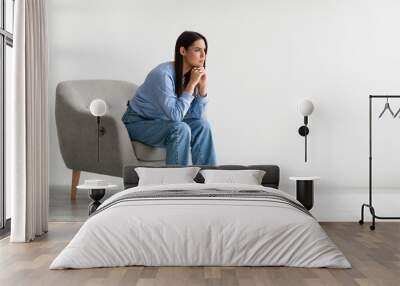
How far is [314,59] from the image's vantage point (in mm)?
7141

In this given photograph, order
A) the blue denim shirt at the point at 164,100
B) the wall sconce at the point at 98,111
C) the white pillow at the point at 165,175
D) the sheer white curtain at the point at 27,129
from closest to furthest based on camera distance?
the sheer white curtain at the point at 27,129 → the white pillow at the point at 165,175 → the wall sconce at the point at 98,111 → the blue denim shirt at the point at 164,100

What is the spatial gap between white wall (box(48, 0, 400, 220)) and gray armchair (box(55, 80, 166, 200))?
0.12 m

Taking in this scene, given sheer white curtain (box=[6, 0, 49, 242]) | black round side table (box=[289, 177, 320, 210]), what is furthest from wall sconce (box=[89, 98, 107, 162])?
black round side table (box=[289, 177, 320, 210])

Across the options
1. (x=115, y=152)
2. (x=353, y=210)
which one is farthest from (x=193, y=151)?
(x=353, y=210)

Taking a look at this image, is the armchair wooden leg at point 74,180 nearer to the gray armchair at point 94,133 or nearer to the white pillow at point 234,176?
the gray armchair at point 94,133

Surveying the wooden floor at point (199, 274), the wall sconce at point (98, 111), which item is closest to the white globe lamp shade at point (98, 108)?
the wall sconce at point (98, 111)

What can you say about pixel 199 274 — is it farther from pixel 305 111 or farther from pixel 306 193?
pixel 305 111

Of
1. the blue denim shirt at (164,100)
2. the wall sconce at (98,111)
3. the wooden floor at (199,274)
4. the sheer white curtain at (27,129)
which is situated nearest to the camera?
the wooden floor at (199,274)

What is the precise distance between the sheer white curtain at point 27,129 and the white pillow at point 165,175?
1.03 meters

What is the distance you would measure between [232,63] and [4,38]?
251 cm

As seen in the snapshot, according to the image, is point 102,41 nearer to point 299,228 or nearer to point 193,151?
point 193,151

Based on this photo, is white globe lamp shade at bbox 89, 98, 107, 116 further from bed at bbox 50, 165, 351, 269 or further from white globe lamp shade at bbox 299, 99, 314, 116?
bed at bbox 50, 165, 351, 269

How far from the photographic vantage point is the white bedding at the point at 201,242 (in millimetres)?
4492

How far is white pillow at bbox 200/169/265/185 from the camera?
A: 258 inches
